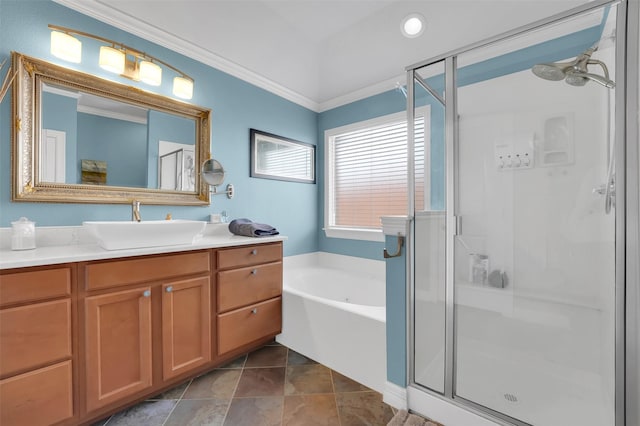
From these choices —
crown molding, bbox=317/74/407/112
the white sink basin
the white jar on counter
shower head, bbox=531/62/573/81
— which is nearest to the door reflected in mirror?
the white jar on counter

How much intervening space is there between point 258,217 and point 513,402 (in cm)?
226

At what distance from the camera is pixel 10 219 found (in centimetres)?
149

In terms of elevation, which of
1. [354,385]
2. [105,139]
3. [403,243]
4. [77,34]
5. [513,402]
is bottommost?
[354,385]

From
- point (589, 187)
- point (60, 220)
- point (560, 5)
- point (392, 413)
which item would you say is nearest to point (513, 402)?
point (392, 413)

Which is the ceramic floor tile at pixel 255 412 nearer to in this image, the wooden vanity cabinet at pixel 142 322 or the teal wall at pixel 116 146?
the wooden vanity cabinet at pixel 142 322

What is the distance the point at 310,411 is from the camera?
152 cm

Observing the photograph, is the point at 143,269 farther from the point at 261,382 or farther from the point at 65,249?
the point at 261,382

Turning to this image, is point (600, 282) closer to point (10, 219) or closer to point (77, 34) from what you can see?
point (10, 219)

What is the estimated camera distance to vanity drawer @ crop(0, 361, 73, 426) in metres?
1.12

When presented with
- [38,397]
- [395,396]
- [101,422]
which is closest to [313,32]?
[395,396]

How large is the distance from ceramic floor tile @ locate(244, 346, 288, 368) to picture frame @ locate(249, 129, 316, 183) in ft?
5.10

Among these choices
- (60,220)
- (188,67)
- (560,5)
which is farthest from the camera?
(188,67)

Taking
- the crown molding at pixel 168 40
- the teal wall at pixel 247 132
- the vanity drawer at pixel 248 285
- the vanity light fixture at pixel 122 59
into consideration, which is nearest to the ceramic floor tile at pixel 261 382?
the vanity drawer at pixel 248 285

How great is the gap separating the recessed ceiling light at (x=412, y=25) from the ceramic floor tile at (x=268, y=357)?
9.14ft
